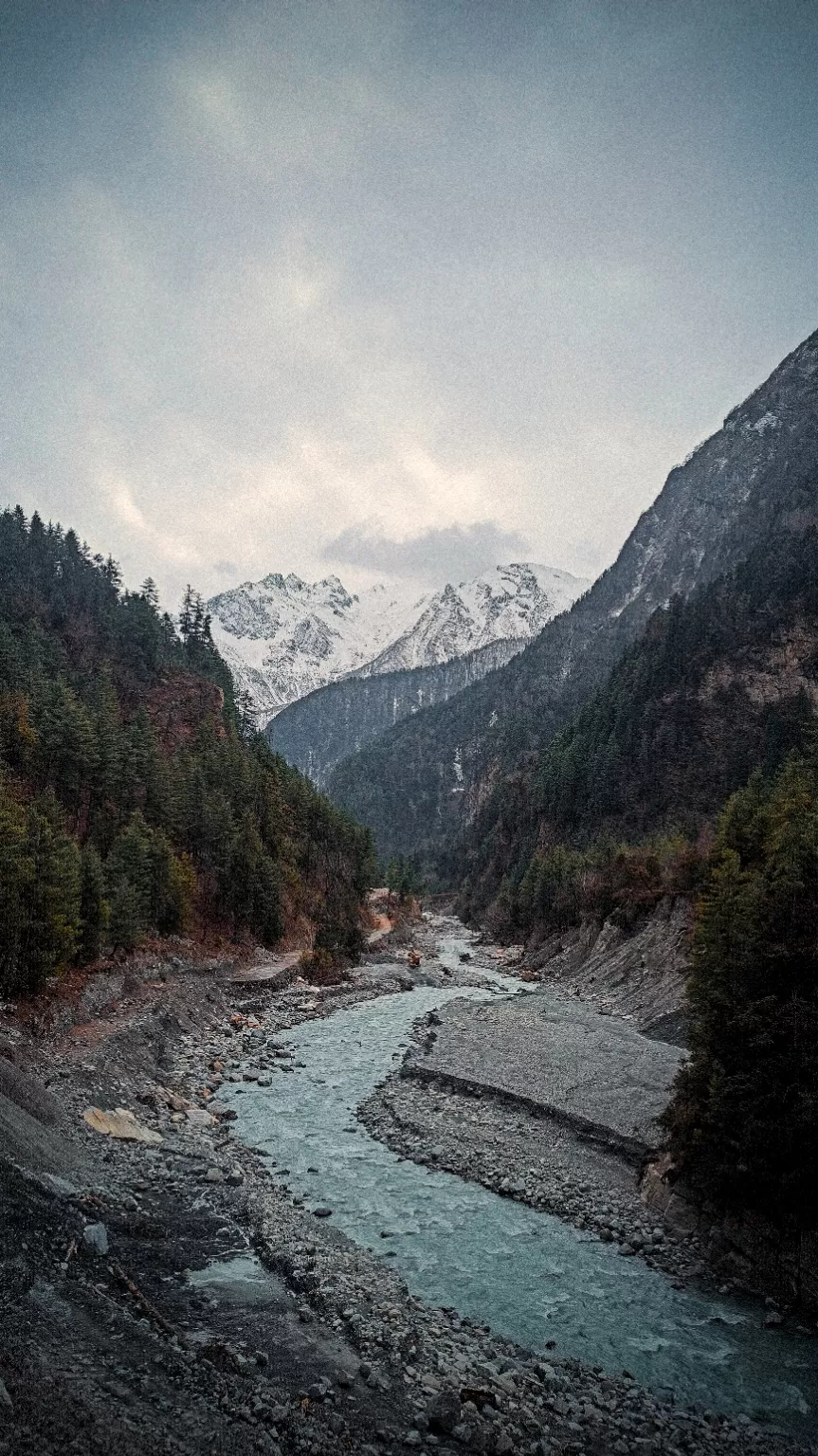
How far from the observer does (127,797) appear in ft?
204

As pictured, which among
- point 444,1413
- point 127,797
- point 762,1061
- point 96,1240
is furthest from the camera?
point 127,797

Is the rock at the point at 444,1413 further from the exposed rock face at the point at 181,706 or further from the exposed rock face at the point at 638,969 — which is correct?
the exposed rock face at the point at 181,706

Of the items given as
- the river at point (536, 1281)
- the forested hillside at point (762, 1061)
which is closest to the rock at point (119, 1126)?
the river at point (536, 1281)

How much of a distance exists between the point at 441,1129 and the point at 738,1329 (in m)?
12.4

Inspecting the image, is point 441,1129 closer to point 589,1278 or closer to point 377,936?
point 589,1278

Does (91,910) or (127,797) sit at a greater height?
(127,797)

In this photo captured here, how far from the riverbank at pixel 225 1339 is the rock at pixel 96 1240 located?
45mm

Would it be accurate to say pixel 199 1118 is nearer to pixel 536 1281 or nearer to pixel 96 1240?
pixel 96 1240

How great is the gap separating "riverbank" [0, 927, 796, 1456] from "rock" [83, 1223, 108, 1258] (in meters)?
0.04

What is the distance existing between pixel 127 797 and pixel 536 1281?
53.0 meters

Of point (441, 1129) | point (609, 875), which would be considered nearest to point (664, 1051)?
point (441, 1129)

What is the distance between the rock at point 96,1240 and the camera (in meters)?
14.9

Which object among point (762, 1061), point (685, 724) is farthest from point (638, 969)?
point (685, 724)

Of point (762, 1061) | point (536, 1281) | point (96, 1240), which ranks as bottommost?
point (536, 1281)
